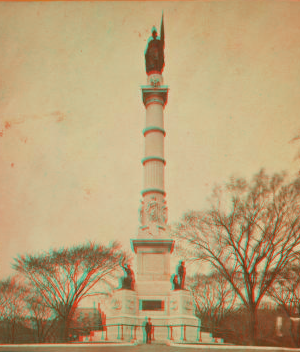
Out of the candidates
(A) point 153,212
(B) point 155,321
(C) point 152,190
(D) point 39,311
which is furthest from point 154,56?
(D) point 39,311

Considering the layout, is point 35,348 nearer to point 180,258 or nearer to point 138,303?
point 138,303

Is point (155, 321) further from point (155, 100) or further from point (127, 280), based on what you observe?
point (155, 100)

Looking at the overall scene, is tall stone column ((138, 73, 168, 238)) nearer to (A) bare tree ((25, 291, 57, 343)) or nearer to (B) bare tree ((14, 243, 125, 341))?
(B) bare tree ((14, 243, 125, 341))

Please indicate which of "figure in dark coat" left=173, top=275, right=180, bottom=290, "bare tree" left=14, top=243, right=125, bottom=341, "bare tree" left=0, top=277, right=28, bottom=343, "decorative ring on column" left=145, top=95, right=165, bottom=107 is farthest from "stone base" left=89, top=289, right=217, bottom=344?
"decorative ring on column" left=145, top=95, right=165, bottom=107

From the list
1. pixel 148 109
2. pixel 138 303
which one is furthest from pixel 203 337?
pixel 148 109

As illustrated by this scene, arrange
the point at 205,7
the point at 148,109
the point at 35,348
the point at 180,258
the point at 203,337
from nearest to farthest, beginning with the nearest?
the point at 35,348 < the point at 205,7 < the point at 203,337 < the point at 180,258 < the point at 148,109

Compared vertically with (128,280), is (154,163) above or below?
above
